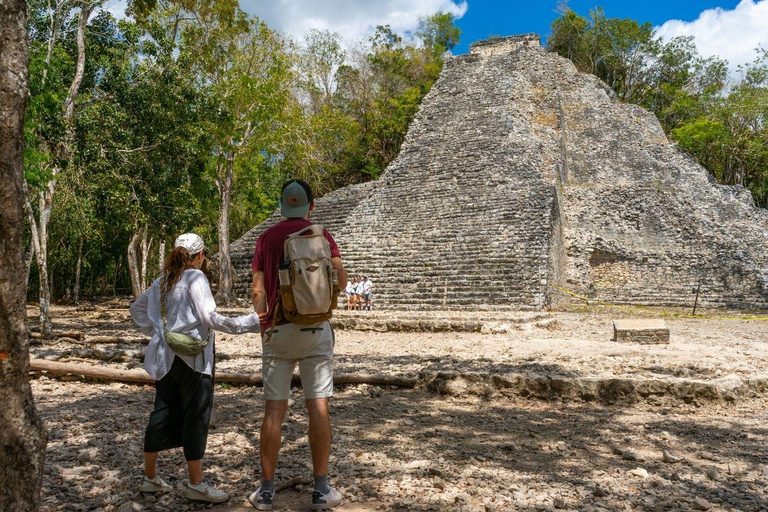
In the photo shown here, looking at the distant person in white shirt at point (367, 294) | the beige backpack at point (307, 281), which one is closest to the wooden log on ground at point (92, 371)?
the beige backpack at point (307, 281)

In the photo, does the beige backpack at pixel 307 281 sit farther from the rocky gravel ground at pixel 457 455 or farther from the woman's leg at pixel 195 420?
the rocky gravel ground at pixel 457 455

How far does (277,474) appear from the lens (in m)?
3.01

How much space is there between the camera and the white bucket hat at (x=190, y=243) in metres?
2.78

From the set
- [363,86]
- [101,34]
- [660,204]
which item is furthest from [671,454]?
[363,86]

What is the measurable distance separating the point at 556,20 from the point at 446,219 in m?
23.4

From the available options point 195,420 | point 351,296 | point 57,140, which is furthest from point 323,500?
point 351,296

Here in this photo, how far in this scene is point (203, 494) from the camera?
2.60 m

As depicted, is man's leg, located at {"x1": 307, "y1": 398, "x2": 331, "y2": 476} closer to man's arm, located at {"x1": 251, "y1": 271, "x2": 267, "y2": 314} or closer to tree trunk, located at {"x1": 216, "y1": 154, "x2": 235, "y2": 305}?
man's arm, located at {"x1": 251, "y1": 271, "x2": 267, "y2": 314}

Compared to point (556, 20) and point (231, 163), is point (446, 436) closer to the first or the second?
point (231, 163)

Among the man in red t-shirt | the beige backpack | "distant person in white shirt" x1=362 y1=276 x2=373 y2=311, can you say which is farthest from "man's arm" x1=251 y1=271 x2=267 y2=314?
"distant person in white shirt" x1=362 y1=276 x2=373 y2=311

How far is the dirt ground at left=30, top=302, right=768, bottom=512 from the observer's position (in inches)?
107

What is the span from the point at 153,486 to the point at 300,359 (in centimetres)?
95

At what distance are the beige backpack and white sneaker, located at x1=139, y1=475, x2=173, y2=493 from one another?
101cm

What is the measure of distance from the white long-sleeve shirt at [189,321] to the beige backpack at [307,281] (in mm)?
215
